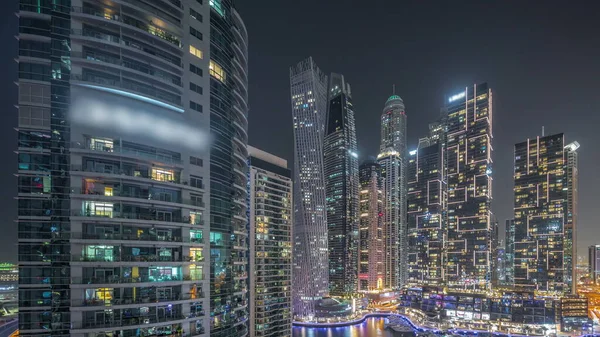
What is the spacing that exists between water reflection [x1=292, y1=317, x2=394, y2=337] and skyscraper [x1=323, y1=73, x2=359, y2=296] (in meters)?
33.1

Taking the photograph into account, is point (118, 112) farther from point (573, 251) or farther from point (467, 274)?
point (573, 251)

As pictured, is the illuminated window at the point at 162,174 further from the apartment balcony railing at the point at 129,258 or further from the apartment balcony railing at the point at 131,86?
the apartment balcony railing at the point at 129,258

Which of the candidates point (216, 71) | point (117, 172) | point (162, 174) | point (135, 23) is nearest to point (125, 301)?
point (117, 172)

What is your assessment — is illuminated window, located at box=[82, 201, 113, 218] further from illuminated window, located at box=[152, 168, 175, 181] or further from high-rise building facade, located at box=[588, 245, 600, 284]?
high-rise building facade, located at box=[588, 245, 600, 284]

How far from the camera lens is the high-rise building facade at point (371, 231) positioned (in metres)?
158

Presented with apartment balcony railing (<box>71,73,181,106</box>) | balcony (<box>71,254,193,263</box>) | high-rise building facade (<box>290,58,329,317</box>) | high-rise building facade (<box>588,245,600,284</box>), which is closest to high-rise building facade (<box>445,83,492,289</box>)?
high-rise building facade (<box>290,58,329,317</box>)

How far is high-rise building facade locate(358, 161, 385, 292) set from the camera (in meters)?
158

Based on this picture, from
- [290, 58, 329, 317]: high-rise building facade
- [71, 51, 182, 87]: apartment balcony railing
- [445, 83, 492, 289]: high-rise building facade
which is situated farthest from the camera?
[445, 83, 492, 289]: high-rise building facade

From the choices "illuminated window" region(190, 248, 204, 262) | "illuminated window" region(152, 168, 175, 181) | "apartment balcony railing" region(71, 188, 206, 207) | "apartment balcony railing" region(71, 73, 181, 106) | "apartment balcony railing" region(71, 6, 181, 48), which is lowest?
"illuminated window" region(190, 248, 204, 262)

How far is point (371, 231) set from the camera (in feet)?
546

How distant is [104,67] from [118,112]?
314 cm

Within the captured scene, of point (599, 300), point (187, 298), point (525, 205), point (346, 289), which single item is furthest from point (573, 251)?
point (187, 298)

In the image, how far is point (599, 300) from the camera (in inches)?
5217

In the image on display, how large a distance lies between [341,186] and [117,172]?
133 m
